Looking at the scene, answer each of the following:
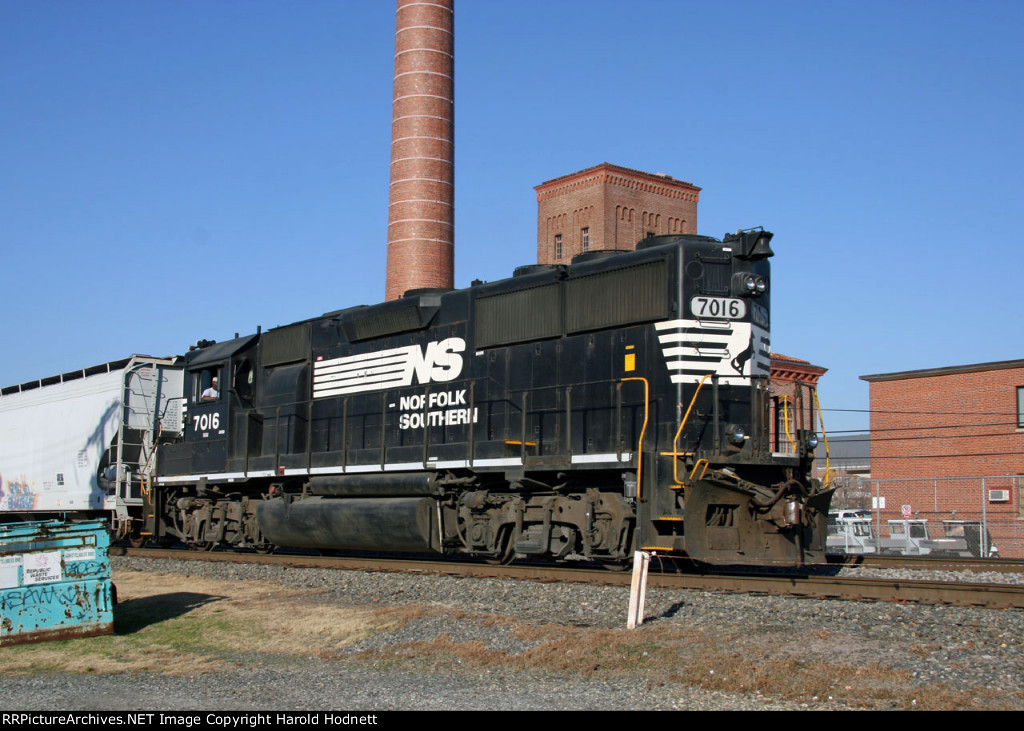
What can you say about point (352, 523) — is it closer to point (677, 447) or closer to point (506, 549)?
A: point (506, 549)

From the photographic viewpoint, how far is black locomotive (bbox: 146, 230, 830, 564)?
1059 cm

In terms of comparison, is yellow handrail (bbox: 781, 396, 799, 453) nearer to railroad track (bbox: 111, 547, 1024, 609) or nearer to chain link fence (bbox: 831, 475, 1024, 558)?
railroad track (bbox: 111, 547, 1024, 609)

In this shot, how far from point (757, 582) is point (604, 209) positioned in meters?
42.6

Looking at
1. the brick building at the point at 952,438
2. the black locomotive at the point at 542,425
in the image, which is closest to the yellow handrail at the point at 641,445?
the black locomotive at the point at 542,425

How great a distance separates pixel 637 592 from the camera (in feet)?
27.6

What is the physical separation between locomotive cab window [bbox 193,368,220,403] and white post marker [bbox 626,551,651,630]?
36.1 ft

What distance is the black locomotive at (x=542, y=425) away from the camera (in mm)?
10594

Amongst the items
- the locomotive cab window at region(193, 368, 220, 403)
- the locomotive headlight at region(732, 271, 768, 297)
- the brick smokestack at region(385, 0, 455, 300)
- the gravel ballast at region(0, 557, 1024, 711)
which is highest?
the brick smokestack at region(385, 0, 455, 300)

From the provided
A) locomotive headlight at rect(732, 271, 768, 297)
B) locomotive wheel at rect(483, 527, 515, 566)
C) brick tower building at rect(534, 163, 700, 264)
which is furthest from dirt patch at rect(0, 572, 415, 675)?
brick tower building at rect(534, 163, 700, 264)

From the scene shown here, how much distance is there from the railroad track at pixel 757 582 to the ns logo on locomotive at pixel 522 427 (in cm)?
30

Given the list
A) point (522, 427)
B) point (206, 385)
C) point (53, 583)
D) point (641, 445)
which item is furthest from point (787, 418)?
point (206, 385)

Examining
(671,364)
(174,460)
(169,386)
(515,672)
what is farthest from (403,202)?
(515,672)

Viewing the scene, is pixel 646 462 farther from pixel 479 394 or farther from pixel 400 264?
pixel 400 264
